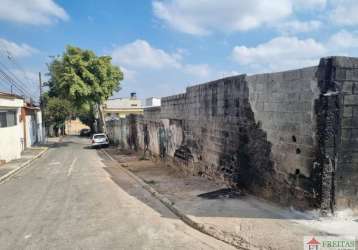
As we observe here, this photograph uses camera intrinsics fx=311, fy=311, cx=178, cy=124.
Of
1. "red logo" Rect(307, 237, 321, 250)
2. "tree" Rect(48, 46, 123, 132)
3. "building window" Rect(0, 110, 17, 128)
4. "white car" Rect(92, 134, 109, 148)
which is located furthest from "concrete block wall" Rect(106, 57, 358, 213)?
"tree" Rect(48, 46, 123, 132)

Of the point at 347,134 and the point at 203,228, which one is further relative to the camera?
the point at 203,228

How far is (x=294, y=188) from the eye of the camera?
6430 mm

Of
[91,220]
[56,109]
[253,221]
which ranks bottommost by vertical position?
[91,220]

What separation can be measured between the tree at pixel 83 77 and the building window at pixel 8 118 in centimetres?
941

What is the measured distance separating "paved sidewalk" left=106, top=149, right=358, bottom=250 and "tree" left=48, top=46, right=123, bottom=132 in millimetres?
27900

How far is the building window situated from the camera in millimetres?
21544

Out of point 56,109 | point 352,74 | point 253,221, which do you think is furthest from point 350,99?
point 56,109

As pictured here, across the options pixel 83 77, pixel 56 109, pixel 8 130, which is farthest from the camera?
pixel 56 109

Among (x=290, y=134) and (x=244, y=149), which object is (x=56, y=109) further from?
(x=290, y=134)

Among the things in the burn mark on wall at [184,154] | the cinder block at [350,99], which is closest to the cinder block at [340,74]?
the cinder block at [350,99]

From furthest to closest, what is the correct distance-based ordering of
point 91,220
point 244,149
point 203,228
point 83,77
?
point 83,77, point 244,149, point 91,220, point 203,228

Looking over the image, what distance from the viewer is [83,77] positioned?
35.1 m

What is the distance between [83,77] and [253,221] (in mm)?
32263

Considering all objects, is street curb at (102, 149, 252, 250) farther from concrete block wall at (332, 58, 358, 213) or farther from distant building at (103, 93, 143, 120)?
distant building at (103, 93, 143, 120)
